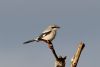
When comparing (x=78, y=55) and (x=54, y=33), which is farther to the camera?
(x=54, y=33)

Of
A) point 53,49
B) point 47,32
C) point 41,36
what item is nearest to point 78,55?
point 53,49

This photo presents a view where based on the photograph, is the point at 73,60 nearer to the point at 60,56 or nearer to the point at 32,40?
the point at 60,56

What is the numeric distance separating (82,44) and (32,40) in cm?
818

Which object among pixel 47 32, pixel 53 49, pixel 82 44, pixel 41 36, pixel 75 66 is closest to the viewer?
pixel 75 66

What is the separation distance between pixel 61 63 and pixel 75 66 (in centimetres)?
33

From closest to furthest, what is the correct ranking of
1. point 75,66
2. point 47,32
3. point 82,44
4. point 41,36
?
point 75,66 < point 82,44 < point 41,36 < point 47,32

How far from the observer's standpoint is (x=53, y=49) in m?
8.92

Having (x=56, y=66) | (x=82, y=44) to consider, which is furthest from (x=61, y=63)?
(x=82, y=44)

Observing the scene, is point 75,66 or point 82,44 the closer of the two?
point 75,66

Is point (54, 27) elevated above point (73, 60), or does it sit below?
below

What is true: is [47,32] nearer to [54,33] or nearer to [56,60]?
[54,33]

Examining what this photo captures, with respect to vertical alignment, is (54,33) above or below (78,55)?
below

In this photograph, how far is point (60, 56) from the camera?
8.21m

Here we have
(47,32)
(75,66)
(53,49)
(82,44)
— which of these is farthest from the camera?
(47,32)
